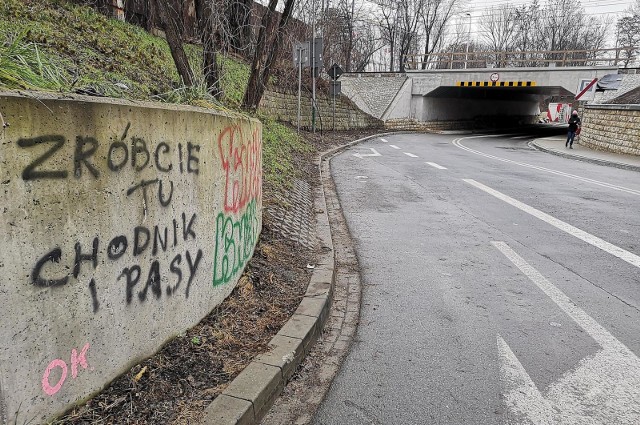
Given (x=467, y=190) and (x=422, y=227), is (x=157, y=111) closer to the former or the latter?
(x=422, y=227)

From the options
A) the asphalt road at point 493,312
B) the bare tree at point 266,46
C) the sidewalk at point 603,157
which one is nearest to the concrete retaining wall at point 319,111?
the bare tree at point 266,46

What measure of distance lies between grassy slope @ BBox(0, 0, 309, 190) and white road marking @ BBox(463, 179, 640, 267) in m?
4.57

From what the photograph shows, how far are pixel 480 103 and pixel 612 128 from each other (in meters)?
20.0

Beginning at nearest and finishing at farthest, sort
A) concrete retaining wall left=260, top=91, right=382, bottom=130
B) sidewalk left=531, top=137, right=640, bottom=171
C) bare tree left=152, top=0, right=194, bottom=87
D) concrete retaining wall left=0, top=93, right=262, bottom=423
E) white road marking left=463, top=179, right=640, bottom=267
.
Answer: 1. concrete retaining wall left=0, top=93, right=262, bottom=423
2. white road marking left=463, top=179, right=640, bottom=267
3. bare tree left=152, top=0, right=194, bottom=87
4. sidewalk left=531, top=137, right=640, bottom=171
5. concrete retaining wall left=260, top=91, right=382, bottom=130

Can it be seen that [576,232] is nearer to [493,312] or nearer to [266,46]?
[493,312]

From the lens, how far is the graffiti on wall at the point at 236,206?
3.80 meters

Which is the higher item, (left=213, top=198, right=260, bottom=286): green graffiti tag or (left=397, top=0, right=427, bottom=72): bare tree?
(left=397, top=0, right=427, bottom=72): bare tree

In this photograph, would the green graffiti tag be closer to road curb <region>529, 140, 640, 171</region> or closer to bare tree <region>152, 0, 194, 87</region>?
bare tree <region>152, 0, 194, 87</region>

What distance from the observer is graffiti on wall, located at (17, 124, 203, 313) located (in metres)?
2.13

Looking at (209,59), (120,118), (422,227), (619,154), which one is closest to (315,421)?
(120,118)

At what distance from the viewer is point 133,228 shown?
8.71ft

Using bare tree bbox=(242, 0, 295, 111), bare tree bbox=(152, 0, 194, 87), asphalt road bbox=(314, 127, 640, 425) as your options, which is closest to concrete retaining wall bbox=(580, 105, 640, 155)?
asphalt road bbox=(314, 127, 640, 425)

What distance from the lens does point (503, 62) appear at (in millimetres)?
33219

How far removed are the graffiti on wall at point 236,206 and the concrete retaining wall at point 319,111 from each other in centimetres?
1517
